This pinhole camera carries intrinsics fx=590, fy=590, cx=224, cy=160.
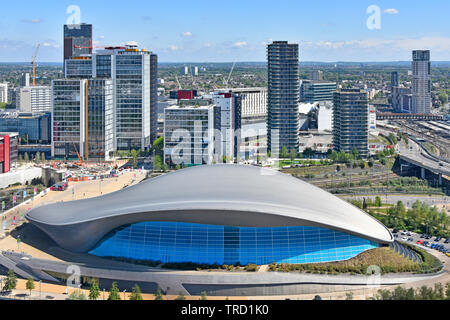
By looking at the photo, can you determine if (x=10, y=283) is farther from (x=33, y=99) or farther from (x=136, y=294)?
(x=33, y=99)

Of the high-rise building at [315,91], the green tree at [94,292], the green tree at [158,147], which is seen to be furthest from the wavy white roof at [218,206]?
the high-rise building at [315,91]

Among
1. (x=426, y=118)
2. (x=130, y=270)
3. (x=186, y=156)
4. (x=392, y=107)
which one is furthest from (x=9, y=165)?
(x=392, y=107)

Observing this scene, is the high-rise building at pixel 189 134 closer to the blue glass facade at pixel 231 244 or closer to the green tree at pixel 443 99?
the blue glass facade at pixel 231 244

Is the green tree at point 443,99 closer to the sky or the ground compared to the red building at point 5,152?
closer to the sky

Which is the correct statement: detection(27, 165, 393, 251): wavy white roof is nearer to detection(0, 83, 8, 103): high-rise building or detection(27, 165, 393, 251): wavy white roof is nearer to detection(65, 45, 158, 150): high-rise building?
detection(65, 45, 158, 150): high-rise building

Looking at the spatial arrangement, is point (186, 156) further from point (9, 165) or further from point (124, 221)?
point (124, 221)

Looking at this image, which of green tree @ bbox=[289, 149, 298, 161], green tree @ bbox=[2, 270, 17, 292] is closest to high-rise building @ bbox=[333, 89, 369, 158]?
green tree @ bbox=[289, 149, 298, 161]
